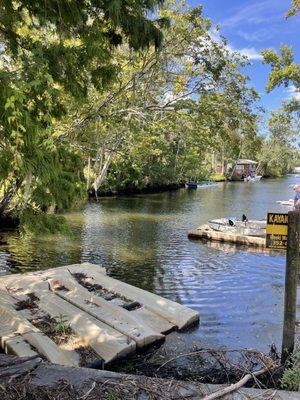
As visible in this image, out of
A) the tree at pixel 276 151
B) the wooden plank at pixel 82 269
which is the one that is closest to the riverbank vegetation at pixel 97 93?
the wooden plank at pixel 82 269

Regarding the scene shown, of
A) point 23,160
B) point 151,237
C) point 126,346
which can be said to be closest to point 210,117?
point 151,237

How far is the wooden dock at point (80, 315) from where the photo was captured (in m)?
6.30

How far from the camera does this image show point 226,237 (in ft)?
58.0

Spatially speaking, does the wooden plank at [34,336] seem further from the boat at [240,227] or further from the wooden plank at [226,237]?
the boat at [240,227]

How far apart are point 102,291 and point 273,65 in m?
14.5

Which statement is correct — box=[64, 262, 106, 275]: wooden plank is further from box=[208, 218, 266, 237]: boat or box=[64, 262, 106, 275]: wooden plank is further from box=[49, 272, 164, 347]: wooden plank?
box=[208, 218, 266, 237]: boat

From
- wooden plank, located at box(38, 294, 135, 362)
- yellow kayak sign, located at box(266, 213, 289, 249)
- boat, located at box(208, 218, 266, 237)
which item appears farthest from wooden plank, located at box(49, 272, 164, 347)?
boat, located at box(208, 218, 266, 237)

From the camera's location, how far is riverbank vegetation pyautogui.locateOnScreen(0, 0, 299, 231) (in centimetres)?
430

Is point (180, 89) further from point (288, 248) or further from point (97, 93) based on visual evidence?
point (288, 248)

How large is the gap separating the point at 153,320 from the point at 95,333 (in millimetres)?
1421

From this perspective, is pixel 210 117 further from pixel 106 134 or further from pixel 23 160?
pixel 23 160

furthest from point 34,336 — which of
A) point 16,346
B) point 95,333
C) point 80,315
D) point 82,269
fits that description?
point 82,269

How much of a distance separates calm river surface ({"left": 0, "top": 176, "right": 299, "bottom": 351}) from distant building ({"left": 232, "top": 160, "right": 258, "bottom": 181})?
5980cm

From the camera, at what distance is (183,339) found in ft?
24.8
